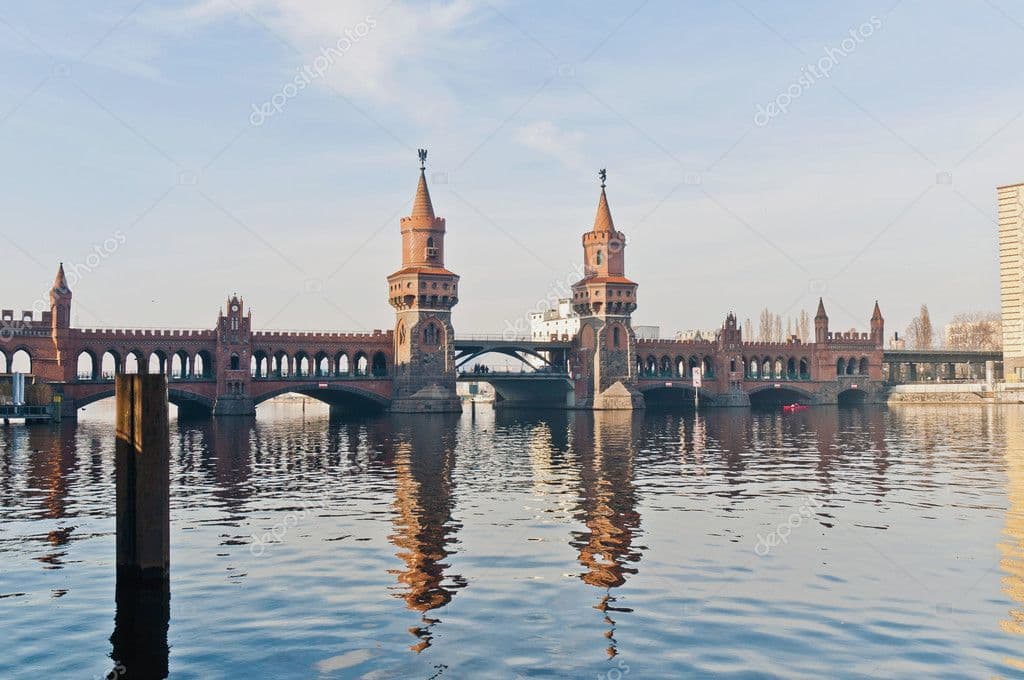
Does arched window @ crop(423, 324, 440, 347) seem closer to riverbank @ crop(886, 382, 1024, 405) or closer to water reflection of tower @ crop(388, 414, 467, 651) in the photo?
water reflection of tower @ crop(388, 414, 467, 651)

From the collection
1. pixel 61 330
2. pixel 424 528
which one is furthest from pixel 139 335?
pixel 424 528

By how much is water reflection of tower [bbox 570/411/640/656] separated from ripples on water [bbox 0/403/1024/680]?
0.46 feet

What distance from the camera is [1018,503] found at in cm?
3341

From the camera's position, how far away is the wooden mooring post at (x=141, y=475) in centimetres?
2034

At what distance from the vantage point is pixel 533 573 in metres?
22.9

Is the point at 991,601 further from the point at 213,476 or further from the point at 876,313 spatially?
the point at 876,313

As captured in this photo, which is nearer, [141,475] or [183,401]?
[141,475]

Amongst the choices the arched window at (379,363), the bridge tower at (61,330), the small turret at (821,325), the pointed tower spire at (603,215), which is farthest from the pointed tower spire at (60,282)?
the small turret at (821,325)

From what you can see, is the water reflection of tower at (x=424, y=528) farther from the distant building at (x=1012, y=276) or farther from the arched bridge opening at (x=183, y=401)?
the distant building at (x=1012, y=276)

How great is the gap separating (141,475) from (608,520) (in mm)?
15737

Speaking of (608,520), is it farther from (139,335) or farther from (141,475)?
(139,335)

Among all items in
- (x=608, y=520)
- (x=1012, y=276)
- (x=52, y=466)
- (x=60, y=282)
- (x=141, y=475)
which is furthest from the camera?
(x=1012, y=276)

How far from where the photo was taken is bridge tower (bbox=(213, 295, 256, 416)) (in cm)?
10650

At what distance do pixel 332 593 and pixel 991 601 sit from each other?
46.6ft
